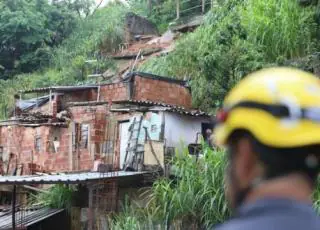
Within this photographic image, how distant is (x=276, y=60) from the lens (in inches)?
586

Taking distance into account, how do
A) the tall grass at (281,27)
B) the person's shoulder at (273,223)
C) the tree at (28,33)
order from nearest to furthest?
1. the person's shoulder at (273,223)
2. the tall grass at (281,27)
3. the tree at (28,33)

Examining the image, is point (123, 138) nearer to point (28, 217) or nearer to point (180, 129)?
point (180, 129)

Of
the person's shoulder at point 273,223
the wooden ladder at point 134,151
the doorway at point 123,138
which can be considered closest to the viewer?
the person's shoulder at point 273,223

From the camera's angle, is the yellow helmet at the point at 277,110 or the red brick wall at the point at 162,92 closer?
the yellow helmet at the point at 277,110

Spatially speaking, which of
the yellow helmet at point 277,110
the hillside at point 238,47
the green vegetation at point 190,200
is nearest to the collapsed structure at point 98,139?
the hillside at point 238,47

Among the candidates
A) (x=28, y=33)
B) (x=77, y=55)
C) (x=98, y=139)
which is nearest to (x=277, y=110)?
(x=98, y=139)

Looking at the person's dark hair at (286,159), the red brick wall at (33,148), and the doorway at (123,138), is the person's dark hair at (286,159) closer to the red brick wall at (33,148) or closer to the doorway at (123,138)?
the doorway at (123,138)

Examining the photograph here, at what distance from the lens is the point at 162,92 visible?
59.6 feet

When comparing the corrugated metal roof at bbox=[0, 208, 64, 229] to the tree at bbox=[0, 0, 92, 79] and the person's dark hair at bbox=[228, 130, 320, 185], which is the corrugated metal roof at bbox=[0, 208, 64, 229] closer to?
the person's dark hair at bbox=[228, 130, 320, 185]

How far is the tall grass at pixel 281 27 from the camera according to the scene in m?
14.6

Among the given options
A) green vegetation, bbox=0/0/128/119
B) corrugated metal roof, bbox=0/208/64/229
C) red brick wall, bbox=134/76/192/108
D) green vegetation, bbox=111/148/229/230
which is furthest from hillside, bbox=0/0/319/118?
corrugated metal roof, bbox=0/208/64/229

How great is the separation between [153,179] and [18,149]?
8.10 m

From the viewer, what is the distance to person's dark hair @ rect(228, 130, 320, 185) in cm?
116

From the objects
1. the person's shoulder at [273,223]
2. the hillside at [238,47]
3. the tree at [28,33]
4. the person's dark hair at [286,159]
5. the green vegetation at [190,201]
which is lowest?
the green vegetation at [190,201]
